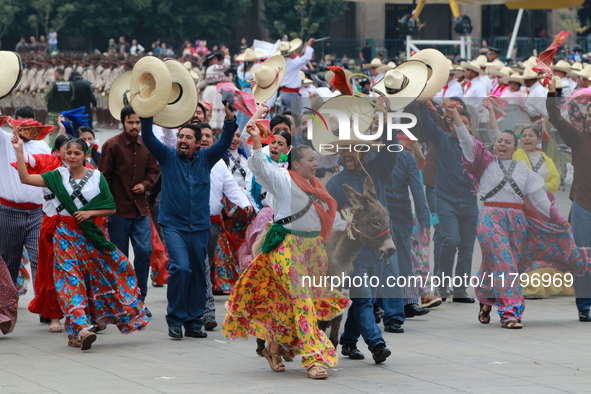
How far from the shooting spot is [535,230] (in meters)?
8.07

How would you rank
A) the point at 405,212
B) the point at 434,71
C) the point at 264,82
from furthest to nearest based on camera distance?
the point at 264,82 → the point at 434,71 → the point at 405,212

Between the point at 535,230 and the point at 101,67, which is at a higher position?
the point at 101,67

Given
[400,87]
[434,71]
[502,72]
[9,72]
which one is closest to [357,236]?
[400,87]

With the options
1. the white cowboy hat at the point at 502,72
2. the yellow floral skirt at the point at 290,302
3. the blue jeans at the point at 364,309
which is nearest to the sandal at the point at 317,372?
the yellow floral skirt at the point at 290,302

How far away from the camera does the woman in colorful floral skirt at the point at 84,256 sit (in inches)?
281

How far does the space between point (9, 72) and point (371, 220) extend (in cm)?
320

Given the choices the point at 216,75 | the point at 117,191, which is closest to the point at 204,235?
the point at 117,191

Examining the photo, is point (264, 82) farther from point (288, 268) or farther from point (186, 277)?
point (288, 268)

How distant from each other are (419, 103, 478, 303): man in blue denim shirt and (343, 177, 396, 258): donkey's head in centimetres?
133

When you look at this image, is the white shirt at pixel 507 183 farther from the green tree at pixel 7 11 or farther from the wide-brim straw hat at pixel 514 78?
the green tree at pixel 7 11

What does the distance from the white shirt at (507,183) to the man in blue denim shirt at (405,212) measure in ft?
1.56

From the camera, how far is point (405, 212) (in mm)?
7441

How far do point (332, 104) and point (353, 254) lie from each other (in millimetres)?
1064

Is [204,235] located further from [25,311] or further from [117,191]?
[25,311]
